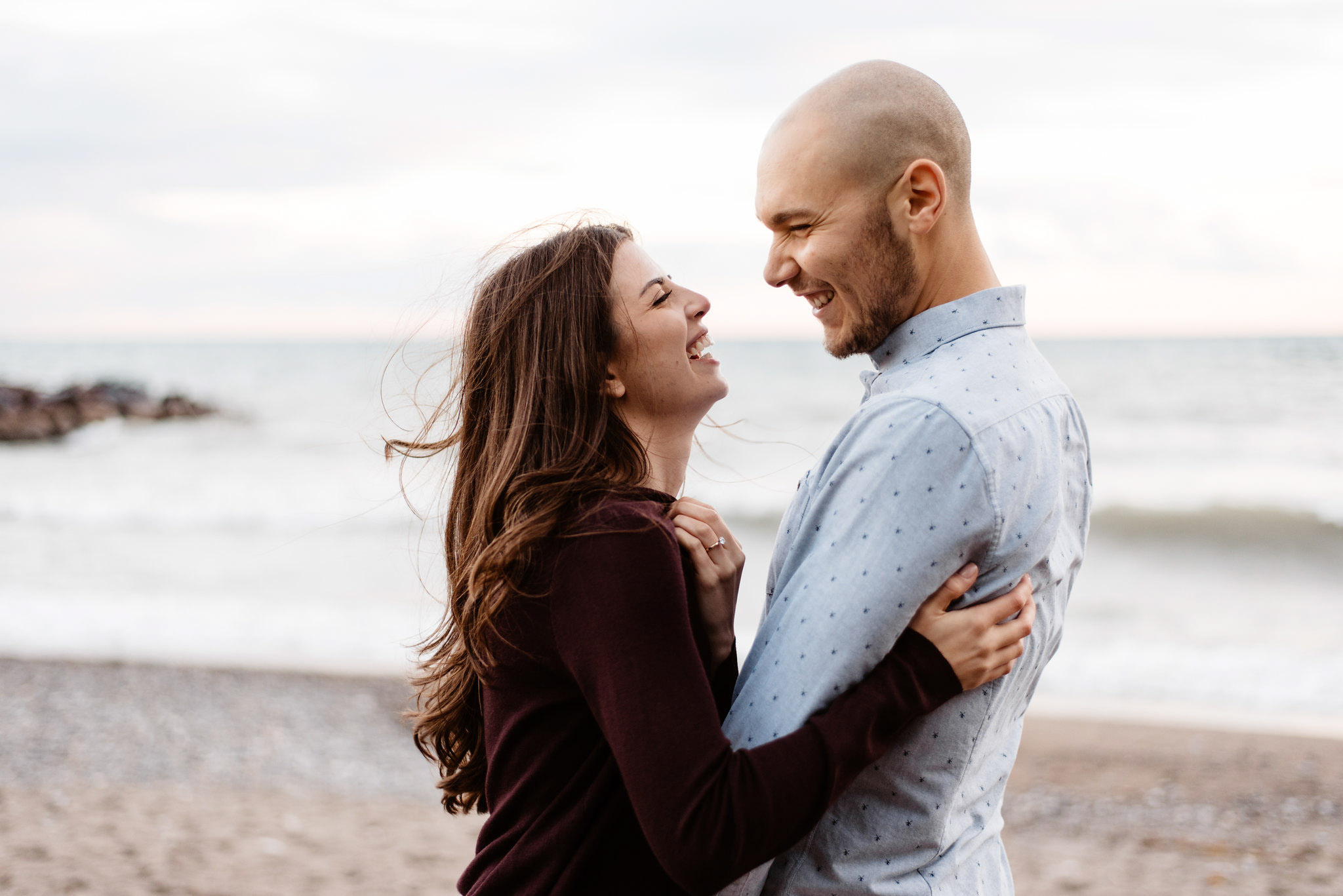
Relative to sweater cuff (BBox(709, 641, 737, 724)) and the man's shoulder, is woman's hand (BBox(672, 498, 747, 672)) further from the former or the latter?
the man's shoulder

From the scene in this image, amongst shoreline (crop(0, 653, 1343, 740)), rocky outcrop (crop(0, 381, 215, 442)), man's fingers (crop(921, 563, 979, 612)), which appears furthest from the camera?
rocky outcrop (crop(0, 381, 215, 442))

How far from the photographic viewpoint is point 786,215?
173 centimetres

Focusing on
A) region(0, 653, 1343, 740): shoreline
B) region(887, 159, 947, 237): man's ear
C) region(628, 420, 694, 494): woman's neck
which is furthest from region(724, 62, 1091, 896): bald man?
region(0, 653, 1343, 740): shoreline

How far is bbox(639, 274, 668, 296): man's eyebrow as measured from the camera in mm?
1836

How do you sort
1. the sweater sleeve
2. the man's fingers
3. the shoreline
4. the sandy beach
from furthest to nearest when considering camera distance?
the shoreline → the sandy beach → the man's fingers → the sweater sleeve

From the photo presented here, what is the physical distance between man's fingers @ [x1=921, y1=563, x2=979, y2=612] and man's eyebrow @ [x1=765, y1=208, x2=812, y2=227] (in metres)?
0.66

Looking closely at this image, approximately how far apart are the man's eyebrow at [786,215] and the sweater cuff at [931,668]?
72 cm

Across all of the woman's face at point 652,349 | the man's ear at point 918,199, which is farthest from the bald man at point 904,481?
the woman's face at point 652,349

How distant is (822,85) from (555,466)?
808 millimetres

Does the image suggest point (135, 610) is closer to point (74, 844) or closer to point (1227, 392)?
point (74, 844)

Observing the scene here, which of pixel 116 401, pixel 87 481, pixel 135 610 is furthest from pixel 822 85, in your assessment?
pixel 116 401

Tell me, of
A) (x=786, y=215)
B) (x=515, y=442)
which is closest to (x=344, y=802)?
(x=515, y=442)

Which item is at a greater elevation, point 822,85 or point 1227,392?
point 822,85

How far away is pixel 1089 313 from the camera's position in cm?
1744
